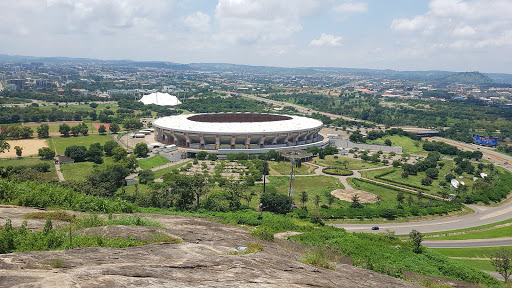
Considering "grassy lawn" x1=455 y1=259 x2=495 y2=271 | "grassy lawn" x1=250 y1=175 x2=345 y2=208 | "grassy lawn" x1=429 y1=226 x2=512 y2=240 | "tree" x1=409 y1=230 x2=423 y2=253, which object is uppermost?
"tree" x1=409 y1=230 x2=423 y2=253

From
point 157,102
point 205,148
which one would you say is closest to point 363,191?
point 205,148

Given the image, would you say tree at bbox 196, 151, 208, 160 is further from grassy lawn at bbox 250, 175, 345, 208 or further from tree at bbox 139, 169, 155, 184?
grassy lawn at bbox 250, 175, 345, 208

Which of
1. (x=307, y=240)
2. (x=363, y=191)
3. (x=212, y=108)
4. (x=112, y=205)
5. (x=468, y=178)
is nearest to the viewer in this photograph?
(x=307, y=240)

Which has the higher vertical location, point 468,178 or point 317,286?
point 317,286

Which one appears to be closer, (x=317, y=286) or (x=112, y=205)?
(x=317, y=286)

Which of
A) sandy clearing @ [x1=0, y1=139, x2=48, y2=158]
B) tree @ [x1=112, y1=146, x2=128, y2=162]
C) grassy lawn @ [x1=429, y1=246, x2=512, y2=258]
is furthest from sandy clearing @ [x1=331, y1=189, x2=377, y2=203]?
sandy clearing @ [x1=0, y1=139, x2=48, y2=158]

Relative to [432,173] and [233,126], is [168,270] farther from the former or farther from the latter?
[233,126]

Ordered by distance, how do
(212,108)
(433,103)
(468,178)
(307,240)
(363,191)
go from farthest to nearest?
(433,103), (212,108), (468,178), (363,191), (307,240)

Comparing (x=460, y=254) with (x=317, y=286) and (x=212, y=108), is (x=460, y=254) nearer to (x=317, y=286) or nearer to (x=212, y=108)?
(x=317, y=286)

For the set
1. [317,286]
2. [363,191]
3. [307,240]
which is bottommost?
[363,191]
